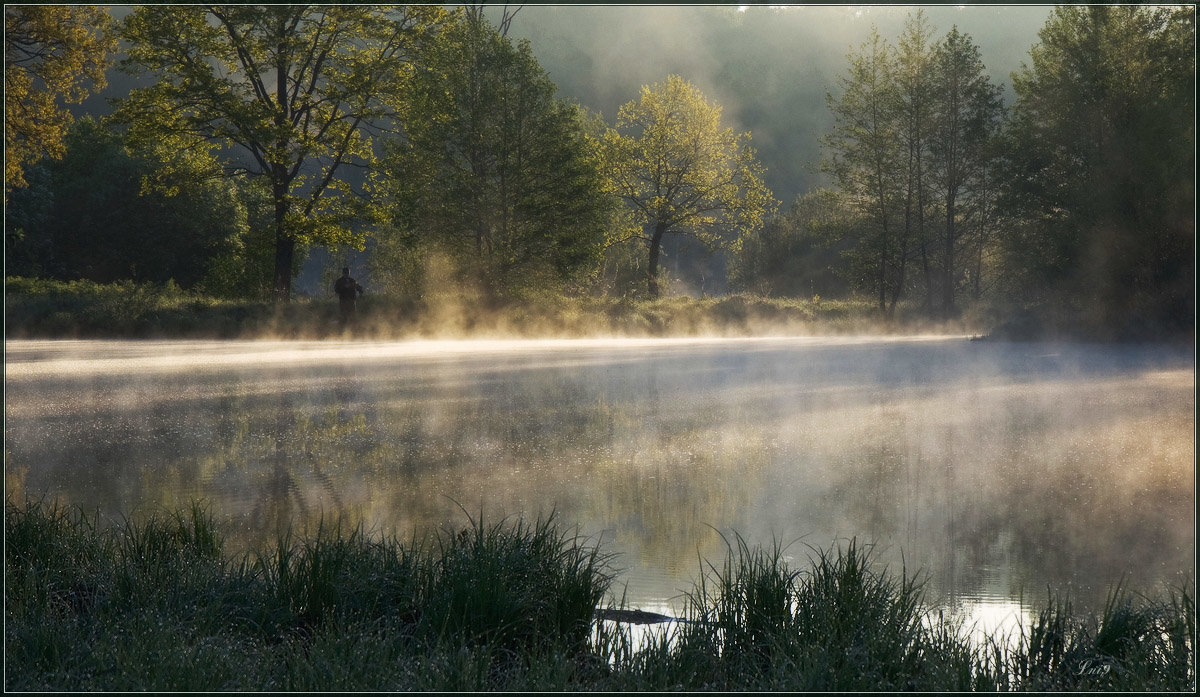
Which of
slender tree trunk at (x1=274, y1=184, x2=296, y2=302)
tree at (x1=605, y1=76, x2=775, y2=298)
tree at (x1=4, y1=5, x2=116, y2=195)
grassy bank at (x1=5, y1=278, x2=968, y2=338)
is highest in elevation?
tree at (x1=605, y1=76, x2=775, y2=298)

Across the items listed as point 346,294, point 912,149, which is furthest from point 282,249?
point 912,149

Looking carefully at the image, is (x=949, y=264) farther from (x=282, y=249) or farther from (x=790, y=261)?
(x=790, y=261)

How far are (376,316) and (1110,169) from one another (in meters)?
20.1

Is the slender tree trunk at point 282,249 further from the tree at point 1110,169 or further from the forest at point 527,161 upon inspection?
the tree at point 1110,169

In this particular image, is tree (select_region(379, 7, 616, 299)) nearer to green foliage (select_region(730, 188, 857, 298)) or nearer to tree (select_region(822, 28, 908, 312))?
tree (select_region(822, 28, 908, 312))

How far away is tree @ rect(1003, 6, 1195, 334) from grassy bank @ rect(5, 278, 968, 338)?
1170 cm

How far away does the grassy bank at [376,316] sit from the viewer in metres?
25.8

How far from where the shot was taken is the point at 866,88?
43500 millimetres

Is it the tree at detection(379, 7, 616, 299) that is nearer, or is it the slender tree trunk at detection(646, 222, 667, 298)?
the tree at detection(379, 7, 616, 299)

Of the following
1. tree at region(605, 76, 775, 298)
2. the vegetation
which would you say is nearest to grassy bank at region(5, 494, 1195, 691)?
the vegetation

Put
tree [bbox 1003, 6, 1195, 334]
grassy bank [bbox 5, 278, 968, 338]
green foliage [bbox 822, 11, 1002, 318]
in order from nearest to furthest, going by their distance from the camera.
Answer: tree [bbox 1003, 6, 1195, 334] → grassy bank [bbox 5, 278, 968, 338] → green foliage [bbox 822, 11, 1002, 318]

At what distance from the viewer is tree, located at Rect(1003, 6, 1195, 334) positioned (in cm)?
2245

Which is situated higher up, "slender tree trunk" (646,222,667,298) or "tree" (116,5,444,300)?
"tree" (116,5,444,300)

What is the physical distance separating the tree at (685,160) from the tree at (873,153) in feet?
15.8
